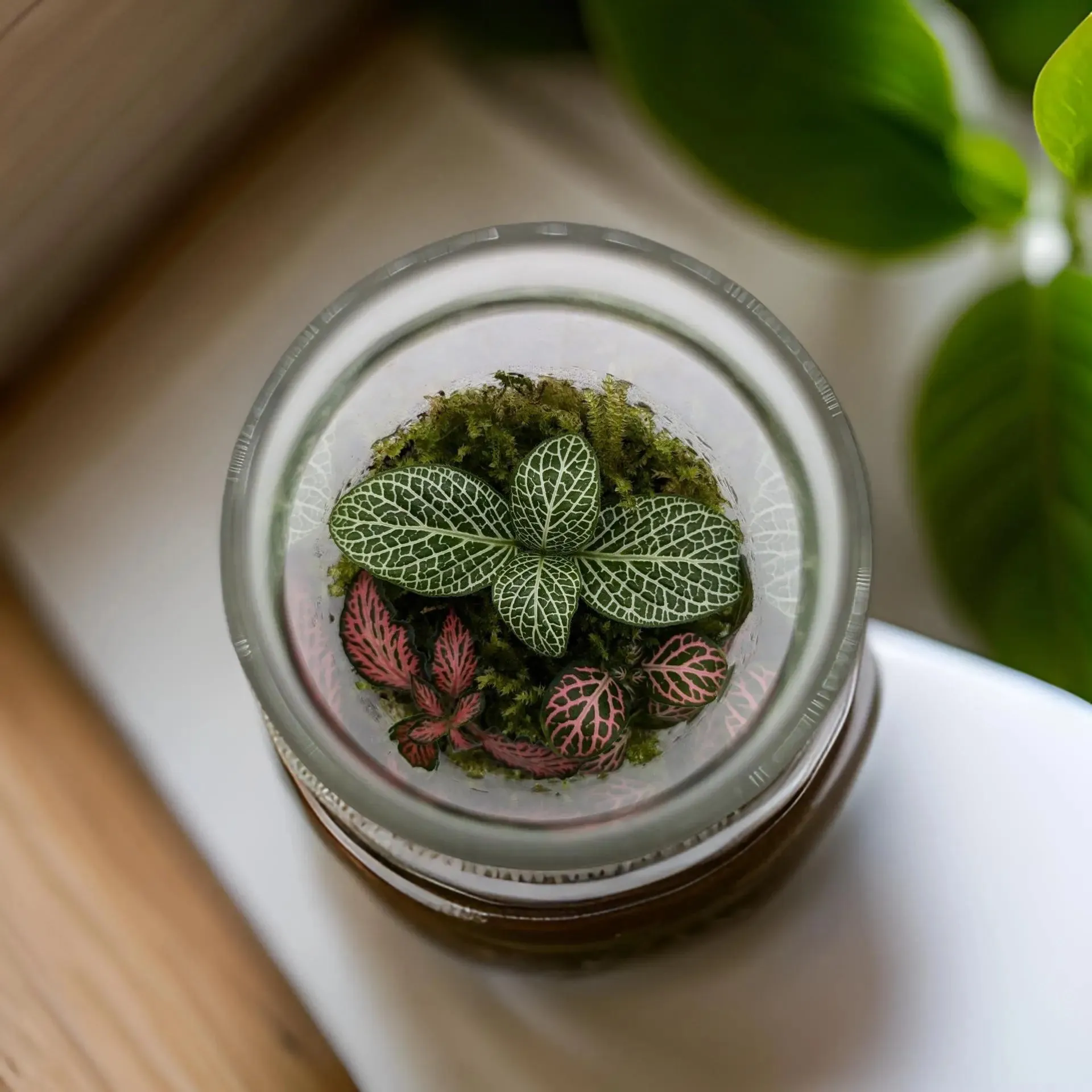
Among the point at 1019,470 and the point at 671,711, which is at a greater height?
the point at 1019,470

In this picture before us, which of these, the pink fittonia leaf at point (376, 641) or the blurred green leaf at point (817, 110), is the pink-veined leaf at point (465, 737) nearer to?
the pink fittonia leaf at point (376, 641)

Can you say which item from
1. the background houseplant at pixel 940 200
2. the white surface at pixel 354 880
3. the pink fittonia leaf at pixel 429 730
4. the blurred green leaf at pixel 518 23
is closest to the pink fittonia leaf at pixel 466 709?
the pink fittonia leaf at pixel 429 730

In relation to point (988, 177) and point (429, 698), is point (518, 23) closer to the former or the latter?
point (988, 177)

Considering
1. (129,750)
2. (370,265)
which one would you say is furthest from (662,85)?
(129,750)

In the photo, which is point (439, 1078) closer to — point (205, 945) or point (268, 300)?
point (205, 945)

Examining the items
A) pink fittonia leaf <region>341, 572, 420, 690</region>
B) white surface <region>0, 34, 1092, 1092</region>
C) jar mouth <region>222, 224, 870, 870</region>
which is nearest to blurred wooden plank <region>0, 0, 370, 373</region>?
white surface <region>0, 34, 1092, 1092</region>

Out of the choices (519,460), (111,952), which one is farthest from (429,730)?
(111,952)

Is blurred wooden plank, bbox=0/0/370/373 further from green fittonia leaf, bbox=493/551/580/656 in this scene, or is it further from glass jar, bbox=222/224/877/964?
green fittonia leaf, bbox=493/551/580/656

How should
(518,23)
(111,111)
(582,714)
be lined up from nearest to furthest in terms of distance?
(582,714), (111,111), (518,23)
